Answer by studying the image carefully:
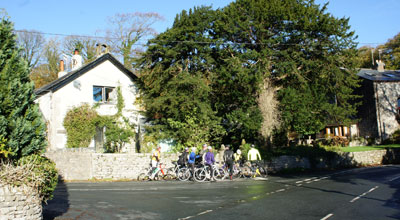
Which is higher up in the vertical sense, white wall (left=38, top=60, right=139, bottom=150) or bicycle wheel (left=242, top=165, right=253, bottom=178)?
white wall (left=38, top=60, right=139, bottom=150)

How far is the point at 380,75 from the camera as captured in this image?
4388 cm

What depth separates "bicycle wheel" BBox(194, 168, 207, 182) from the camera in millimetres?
19650

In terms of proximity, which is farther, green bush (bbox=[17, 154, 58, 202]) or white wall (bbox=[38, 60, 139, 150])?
white wall (bbox=[38, 60, 139, 150])

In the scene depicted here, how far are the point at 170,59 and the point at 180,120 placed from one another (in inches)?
190

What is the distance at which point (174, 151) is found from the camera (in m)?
24.8

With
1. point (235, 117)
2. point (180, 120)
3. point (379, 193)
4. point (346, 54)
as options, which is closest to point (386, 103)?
point (346, 54)

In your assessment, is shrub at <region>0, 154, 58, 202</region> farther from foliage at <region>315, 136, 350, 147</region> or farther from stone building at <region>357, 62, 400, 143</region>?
stone building at <region>357, 62, 400, 143</region>

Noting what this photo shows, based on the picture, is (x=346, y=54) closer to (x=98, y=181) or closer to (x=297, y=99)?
(x=297, y=99)

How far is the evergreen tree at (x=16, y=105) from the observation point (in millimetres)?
8773

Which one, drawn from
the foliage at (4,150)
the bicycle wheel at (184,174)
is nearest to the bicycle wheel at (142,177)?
the bicycle wheel at (184,174)

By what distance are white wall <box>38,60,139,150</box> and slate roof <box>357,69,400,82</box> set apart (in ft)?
90.9

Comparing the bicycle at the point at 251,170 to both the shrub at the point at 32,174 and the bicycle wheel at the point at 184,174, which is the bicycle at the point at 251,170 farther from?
the shrub at the point at 32,174


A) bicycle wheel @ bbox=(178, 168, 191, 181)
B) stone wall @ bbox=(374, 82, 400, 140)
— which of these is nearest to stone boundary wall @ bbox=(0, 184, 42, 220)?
bicycle wheel @ bbox=(178, 168, 191, 181)

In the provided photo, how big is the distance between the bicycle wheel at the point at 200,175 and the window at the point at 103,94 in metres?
11.0
